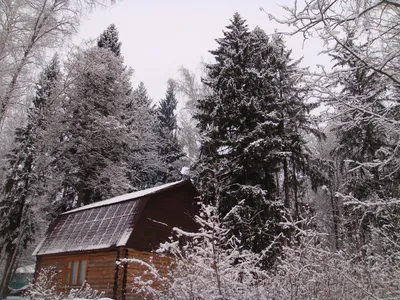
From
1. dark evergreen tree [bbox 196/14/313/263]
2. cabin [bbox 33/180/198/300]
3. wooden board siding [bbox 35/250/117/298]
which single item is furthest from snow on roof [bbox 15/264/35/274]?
dark evergreen tree [bbox 196/14/313/263]

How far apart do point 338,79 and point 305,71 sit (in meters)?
0.67

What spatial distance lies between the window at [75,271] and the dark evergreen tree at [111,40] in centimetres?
1708

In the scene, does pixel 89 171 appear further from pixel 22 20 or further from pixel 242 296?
pixel 242 296

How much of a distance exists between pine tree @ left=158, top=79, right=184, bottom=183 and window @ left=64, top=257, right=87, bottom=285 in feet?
43.1

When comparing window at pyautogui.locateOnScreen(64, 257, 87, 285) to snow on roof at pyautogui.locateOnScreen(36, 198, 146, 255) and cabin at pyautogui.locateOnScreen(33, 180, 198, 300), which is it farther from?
snow on roof at pyautogui.locateOnScreen(36, 198, 146, 255)

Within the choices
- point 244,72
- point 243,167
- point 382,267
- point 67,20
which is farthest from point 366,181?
point 67,20

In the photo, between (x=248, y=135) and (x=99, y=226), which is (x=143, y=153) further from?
(x=248, y=135)

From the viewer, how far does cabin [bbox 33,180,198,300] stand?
14961mm

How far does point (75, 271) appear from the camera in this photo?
17141 millimetres

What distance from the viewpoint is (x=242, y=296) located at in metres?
6.05

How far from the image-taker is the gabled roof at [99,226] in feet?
50.4

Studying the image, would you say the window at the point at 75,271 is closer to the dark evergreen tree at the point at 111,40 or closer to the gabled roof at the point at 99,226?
the gabled roof at the point at 99,226

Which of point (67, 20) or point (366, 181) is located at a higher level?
point (67, 20)

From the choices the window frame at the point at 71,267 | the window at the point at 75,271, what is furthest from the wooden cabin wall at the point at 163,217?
the window at the point at 75,271
